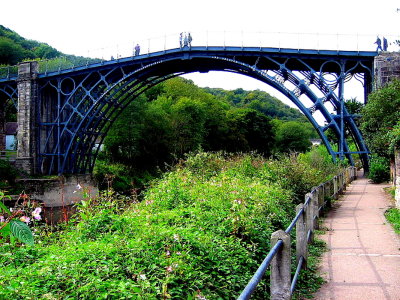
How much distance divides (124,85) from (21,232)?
26.3 metres

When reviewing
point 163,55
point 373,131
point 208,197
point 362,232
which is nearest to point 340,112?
point 373,131

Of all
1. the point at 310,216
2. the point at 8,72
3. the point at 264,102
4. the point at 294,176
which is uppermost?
the point at 264,102

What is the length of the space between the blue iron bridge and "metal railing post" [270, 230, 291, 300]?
2093cm

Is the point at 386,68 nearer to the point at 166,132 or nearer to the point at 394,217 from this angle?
the point at 394,217

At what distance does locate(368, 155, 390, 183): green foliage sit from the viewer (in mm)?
21625

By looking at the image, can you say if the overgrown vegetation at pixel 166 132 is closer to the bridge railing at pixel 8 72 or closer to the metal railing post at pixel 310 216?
the bridge railing at pixel 8 72

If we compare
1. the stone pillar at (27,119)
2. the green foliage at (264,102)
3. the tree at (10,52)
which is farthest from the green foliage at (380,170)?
the green foliage at (264,102)

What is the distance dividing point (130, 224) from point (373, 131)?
16954 mm

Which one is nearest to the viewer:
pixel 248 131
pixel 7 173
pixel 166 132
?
pixel 7 173

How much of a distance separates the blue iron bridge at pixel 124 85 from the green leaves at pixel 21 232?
22713 millimetres

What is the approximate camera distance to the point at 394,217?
32.4ft

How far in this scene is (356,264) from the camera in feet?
20.5

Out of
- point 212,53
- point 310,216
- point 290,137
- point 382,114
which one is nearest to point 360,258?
point 310,216

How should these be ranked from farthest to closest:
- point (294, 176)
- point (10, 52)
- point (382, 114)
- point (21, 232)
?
1. point (10, 52)
2. point (382, 114)
3. point (294, 176)
4. point (21, 232)
